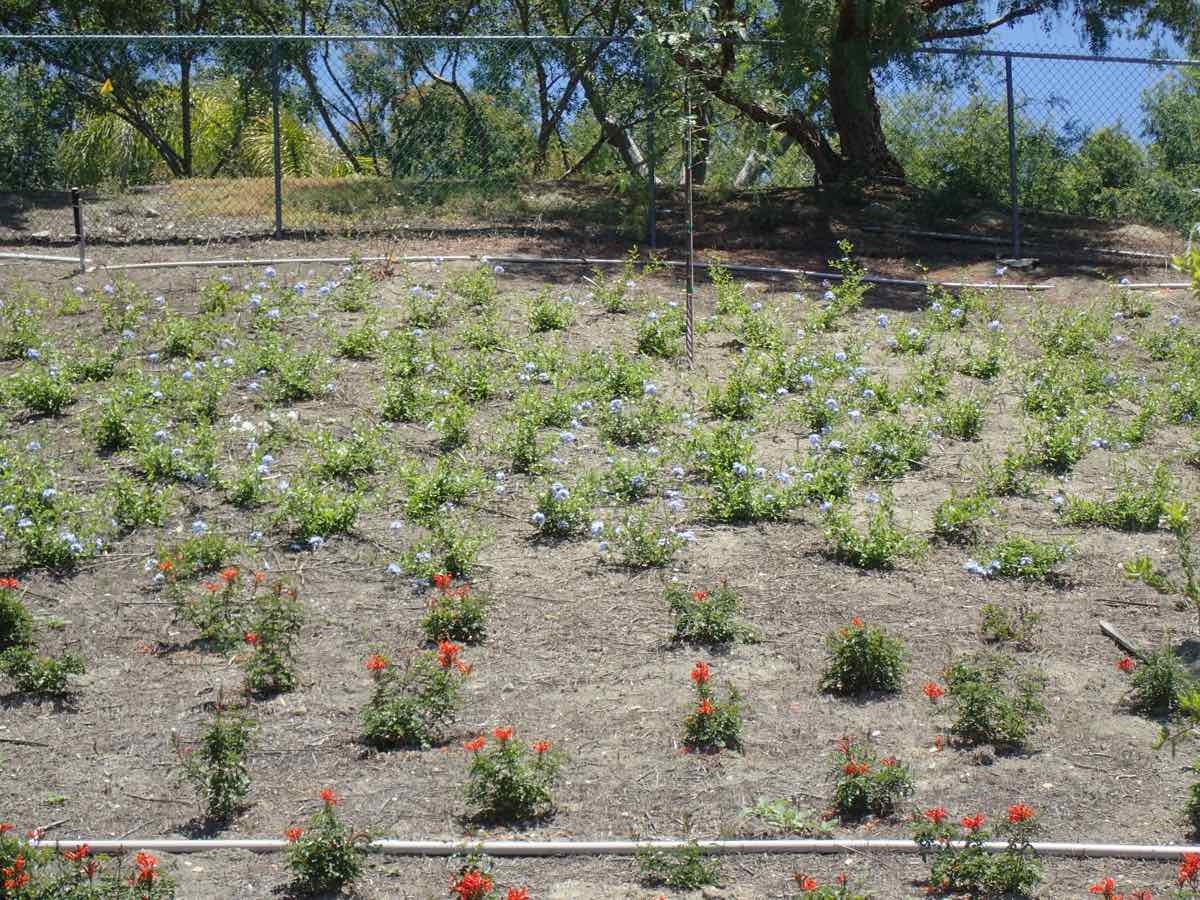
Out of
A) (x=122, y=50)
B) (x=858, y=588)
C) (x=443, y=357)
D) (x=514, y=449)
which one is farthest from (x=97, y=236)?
(x=858, y=588)

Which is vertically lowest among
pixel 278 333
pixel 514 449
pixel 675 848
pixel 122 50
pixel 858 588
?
pixel 675 848

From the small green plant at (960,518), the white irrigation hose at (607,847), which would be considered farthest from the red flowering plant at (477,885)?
the small green plant at (960,518)

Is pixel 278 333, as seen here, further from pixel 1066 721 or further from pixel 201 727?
pixel 1066 721

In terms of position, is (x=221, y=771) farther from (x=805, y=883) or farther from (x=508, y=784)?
(x=805, y=883)

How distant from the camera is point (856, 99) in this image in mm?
11539

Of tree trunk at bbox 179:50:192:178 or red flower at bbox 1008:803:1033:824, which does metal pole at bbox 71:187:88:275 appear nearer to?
tree trunk at bbox 179:50:192:178

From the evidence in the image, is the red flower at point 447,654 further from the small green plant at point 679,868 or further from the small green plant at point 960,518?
the small green plant at point 960,518

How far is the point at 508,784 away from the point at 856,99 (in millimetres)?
8487

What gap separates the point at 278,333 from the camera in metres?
8.77

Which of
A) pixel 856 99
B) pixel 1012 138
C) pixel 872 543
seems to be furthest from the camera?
pixel 856 99

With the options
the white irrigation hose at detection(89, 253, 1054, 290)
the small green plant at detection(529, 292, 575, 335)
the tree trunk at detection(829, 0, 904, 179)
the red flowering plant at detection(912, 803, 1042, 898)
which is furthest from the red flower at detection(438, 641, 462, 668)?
the tree trunk at detection(829, 0, 904, 179)

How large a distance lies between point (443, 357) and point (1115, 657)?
4.31 metres

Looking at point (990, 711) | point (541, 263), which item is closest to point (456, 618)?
point (990, 711)

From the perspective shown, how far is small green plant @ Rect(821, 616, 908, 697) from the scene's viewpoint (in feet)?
17.1
